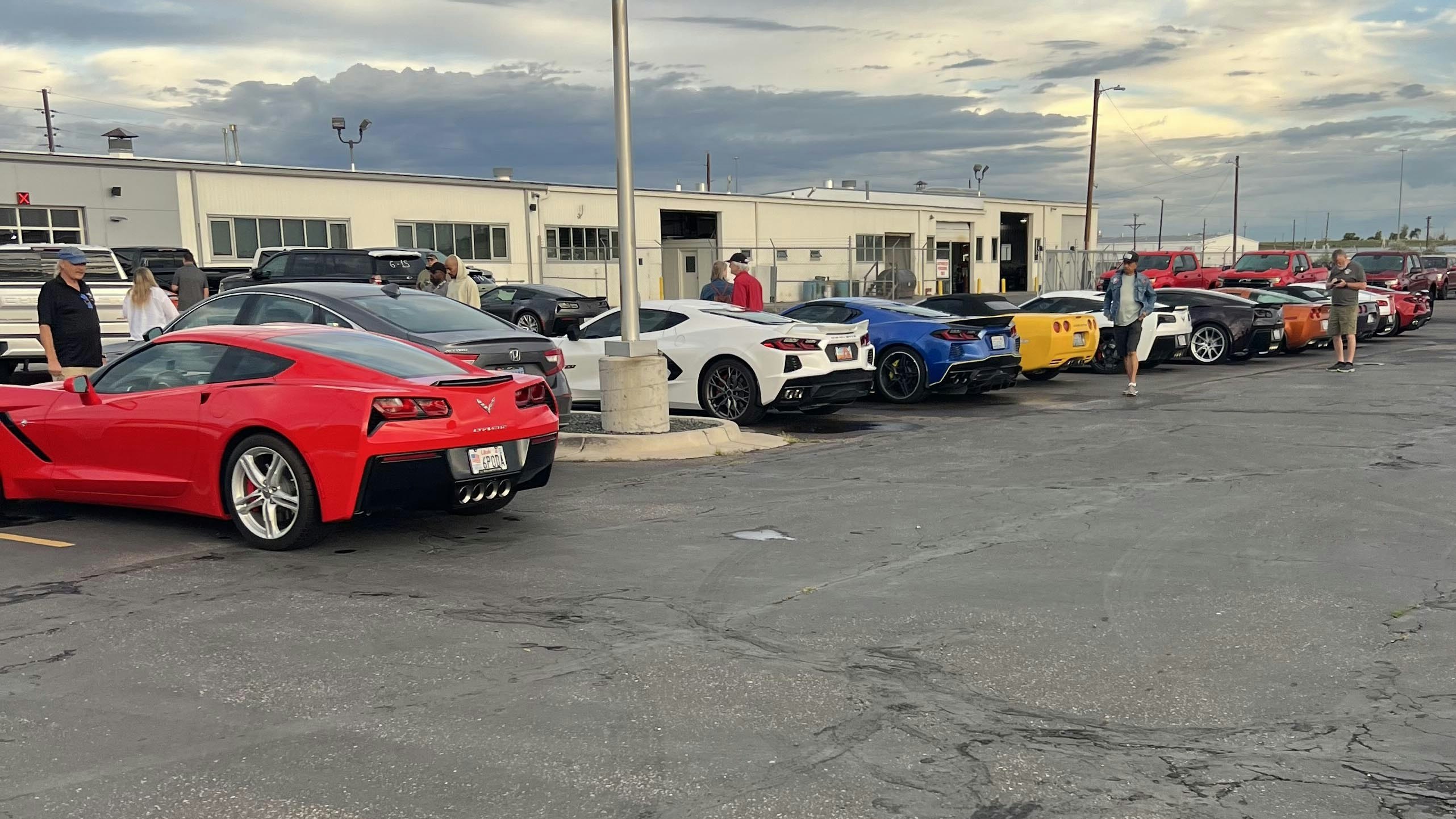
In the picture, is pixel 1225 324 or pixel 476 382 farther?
pixel 1225 324

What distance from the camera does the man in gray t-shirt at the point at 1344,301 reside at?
17.8 meters

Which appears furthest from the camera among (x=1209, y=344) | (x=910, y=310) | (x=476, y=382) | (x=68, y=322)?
(x=1209, y=344)

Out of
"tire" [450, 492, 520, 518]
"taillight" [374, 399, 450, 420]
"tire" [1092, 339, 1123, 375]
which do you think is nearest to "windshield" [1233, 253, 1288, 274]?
"tire" [1092, 339, 1123, 375]

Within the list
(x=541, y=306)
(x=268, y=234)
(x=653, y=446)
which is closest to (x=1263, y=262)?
(x=541, y=306)

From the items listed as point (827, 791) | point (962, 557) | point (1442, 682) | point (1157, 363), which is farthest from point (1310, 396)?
point (827, 791)

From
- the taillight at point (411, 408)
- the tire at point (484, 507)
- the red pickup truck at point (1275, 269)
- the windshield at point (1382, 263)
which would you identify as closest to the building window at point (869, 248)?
the red pickup truck at point (1275, 269)

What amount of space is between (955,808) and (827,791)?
1.26 feet

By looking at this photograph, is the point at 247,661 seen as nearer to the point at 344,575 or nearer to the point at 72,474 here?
the point at 344,575

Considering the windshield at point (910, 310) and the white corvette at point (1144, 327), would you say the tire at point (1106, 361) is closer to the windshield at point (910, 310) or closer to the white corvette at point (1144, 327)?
the white corvette at point (1144, 327)

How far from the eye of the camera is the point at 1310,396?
49.0ft

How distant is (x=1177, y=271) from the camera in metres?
36.2

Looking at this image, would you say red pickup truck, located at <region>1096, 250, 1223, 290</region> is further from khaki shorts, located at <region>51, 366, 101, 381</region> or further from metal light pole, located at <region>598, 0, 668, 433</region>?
khaki shorts, located at <region>51, 366, 101, 381</region>

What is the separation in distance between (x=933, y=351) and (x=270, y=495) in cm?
908

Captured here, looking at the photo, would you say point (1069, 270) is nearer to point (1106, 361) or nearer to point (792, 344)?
point (1106, 361)
